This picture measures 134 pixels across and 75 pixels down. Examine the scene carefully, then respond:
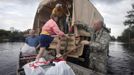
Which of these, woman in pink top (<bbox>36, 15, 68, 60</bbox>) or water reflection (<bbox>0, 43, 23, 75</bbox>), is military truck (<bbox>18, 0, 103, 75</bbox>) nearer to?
water reflection (<bbox>0, 43, 23, 75</bbox>)

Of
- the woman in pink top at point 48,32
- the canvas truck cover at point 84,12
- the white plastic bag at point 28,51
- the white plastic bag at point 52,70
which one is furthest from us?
the canvas truck cover at point 84,12

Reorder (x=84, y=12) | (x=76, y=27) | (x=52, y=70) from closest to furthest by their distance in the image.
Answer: (x=52, y=70) < (x=76, y=27) < (x=84, y=12)

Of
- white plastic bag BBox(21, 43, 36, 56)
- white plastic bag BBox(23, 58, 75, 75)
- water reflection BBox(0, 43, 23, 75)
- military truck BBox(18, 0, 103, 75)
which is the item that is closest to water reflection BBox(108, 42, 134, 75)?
military truck BBox(18, 0, 103, 75)

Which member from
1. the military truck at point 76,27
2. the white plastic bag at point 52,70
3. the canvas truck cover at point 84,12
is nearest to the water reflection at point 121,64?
the military truck at point 76,27

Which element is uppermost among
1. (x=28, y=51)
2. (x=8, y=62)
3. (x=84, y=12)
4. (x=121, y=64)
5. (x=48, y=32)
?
(x=84, y=12)

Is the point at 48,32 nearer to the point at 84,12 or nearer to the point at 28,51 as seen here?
the point at 28,51

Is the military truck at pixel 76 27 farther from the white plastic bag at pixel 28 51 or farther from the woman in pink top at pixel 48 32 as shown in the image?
the woman in pink top at pixel 48 32

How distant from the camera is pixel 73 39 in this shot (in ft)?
36.7

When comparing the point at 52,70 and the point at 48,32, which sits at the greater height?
the point at 48,32

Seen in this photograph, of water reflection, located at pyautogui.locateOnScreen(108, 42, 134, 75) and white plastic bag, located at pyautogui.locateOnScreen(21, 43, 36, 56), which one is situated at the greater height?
white plastic bag, located at pyautogui.locateOnScreen(21, 43, 36, 56)

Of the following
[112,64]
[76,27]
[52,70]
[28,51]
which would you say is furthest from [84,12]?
[52,70]

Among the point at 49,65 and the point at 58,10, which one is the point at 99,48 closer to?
the point at 58,10

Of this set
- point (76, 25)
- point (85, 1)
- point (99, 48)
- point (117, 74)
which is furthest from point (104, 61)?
point (85, 1)

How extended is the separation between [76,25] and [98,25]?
15.6 feet
